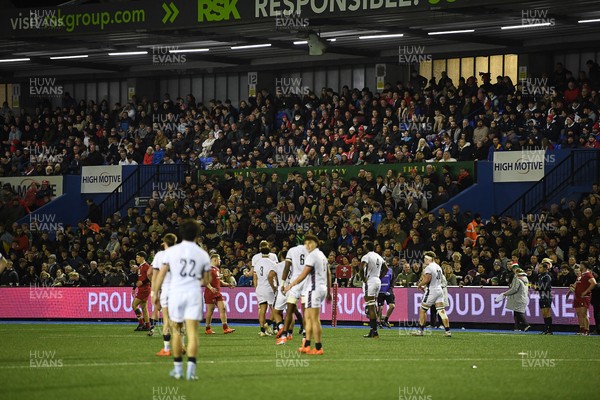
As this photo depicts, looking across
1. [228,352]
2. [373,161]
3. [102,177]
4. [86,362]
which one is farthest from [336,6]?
[86,362]

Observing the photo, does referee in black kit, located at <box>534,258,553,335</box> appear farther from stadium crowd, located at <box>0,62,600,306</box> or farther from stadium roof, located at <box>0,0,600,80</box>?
stadium roof, located at <box>0,0,600,80</box>

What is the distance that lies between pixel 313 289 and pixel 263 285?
6873 mm

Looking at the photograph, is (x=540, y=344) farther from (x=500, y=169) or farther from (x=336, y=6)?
(x=336, y=6)

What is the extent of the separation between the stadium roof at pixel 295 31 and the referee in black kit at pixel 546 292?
24.9 feet

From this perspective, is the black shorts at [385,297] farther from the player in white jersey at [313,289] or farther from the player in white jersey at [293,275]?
the player in white jersey at [313,289]

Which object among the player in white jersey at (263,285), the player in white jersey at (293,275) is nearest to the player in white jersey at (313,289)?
the player in white jersey at (293,275)

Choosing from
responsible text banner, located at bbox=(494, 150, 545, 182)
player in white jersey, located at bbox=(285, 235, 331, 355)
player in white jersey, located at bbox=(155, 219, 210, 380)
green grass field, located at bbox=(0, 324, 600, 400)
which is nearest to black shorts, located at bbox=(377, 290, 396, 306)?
green grass field, located at bbox=(0, 324, 600, 400)

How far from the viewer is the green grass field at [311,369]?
13.3 metres

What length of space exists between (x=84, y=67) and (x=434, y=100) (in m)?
15.6

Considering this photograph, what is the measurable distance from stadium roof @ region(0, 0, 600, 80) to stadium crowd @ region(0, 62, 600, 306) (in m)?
1.71

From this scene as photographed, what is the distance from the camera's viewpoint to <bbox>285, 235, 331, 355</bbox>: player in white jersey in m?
18.3

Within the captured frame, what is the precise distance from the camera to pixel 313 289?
18.4 m

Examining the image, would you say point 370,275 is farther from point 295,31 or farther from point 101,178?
point 101,178

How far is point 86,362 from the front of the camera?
1720cm
